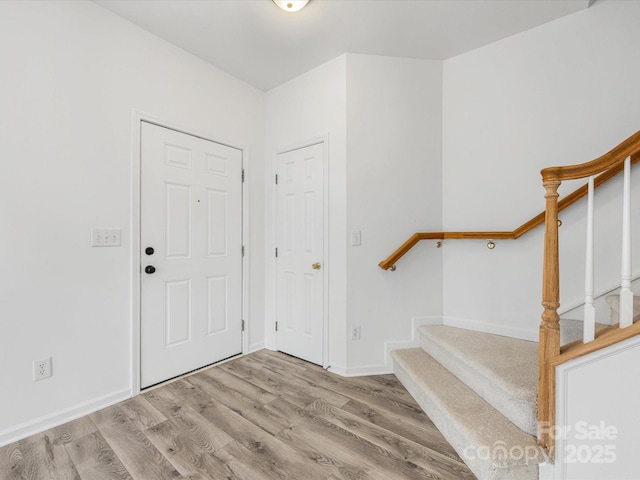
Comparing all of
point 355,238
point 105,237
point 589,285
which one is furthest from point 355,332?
point 105,237

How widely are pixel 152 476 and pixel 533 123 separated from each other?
323 centimetres

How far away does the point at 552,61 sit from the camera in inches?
76.4

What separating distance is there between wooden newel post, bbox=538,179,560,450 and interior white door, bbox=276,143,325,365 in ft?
5.04

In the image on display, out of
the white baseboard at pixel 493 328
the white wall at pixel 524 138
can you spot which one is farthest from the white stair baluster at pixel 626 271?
the white baseboard at pixel 493 328

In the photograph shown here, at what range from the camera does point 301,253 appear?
2549 mm

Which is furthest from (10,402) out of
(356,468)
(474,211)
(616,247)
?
(616,247)

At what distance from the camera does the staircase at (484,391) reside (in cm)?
119

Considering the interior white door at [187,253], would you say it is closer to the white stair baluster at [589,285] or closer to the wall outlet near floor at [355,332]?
the wall outlet near floor at [355,332]

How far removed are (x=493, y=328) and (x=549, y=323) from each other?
3.59 ft

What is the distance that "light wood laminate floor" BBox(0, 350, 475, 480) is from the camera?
4.29ft

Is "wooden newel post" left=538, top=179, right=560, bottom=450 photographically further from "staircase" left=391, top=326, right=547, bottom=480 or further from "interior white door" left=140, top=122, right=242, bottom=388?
"interior white door" left=140, top=122, right=242, bottom=388

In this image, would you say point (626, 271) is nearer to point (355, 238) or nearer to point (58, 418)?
point (355, 238)

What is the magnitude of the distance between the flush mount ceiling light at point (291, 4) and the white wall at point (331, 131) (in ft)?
1.92

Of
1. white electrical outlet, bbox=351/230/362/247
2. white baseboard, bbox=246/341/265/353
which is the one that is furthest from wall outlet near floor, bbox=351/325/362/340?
white baseboard, bbox=246/341/265/353
